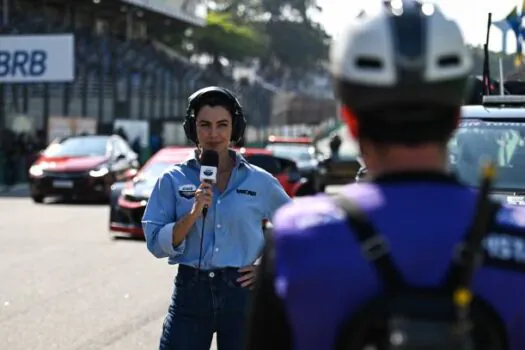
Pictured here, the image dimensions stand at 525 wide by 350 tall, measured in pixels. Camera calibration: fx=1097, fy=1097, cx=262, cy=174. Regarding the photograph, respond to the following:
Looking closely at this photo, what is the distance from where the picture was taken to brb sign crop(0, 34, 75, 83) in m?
33.3

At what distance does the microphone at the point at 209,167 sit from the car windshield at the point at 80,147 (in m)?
18.9

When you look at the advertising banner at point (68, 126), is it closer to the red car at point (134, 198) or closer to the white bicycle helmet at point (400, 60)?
the red car at point (134, 198)

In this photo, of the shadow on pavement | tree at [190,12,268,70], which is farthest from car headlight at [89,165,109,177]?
tree at [190,12,268,70]

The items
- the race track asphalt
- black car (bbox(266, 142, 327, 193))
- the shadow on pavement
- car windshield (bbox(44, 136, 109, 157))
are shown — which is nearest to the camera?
the race track asphalt

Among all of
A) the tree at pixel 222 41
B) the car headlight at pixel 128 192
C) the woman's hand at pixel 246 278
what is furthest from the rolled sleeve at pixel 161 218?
the tree at pixel 222 41

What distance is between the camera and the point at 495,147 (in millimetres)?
8125

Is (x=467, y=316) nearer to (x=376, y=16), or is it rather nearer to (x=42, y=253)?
(x=376, y=16)

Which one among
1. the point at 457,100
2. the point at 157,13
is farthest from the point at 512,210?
the point at 157,13

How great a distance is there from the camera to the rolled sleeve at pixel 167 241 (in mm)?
4168

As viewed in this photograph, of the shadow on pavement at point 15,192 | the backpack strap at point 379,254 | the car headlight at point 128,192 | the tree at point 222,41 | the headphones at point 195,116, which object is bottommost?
the shadow on pavement at point 15,192

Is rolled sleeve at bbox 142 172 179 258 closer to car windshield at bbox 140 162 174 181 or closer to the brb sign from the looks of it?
car windshield at bbox 140 162 174 181

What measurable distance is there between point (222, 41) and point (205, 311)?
258ft

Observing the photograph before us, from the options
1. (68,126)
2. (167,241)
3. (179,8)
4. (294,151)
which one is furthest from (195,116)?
(179,8)

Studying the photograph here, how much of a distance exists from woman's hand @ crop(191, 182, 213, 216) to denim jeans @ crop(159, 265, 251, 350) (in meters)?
0.28
